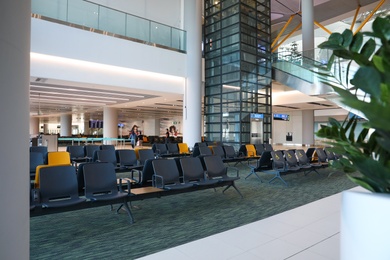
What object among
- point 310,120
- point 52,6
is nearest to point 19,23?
point 52,6

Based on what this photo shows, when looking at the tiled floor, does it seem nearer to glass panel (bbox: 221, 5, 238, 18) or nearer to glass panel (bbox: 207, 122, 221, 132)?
glass panel (bbox: 207, 122, 221, 132)

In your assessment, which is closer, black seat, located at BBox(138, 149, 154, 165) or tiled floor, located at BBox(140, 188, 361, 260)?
tiled floor, located at BBox(140, 188, 361, 260)

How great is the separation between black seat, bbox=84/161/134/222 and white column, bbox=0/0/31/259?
2.06 metres

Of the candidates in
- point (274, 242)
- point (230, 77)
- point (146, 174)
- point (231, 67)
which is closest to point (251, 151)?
point (230, 77)

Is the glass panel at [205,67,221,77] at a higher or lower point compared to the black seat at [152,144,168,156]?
higher

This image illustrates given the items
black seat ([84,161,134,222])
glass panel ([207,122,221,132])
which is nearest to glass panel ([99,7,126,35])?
glass panel ([207,122,221,132])

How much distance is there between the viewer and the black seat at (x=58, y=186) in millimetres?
3531

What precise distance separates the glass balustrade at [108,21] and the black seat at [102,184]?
762 centimetres

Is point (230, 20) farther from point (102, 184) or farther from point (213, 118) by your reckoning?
point (102, 184)

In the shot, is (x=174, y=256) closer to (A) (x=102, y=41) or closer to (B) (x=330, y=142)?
(B) (x=330, y=142)

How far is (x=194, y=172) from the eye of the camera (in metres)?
5.07

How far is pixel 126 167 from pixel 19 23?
5147 millimetres

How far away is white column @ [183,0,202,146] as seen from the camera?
1297 centimetres

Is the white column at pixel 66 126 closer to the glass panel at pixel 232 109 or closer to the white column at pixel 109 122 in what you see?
the white column at pixel 109 122
